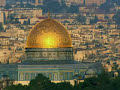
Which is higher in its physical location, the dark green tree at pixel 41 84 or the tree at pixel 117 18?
the tree at pixel 117 18

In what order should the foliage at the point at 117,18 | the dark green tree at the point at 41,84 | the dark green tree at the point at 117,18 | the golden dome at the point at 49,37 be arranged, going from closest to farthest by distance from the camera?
the dark green tree at the point at 41,84 → the golden dome at the point at 49,37 → the dark green tree at the point at 117,18 → the foliage at the point at 117,18

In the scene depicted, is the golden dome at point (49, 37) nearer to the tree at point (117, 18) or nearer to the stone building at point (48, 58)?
the stone building at point (48, 58)

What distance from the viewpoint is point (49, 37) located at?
8581cm

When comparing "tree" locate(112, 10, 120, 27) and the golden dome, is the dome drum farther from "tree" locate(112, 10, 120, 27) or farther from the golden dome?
"tree" locate(112, 10, 120, 27)

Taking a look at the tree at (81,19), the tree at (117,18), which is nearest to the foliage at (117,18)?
the tree at (117,18)

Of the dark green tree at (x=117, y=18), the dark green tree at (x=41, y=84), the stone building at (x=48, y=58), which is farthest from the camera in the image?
the dark green tree at (x=117, y=18)

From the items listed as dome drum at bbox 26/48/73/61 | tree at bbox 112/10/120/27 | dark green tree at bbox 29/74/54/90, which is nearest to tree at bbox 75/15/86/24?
tree at bbox 112/10/120/27

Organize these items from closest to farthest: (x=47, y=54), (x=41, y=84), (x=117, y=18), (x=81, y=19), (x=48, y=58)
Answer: (x=41, y=84) < (x=47, y=54) < (x=48, y=58) < (x=117, y=18) < (x=81, y=19)

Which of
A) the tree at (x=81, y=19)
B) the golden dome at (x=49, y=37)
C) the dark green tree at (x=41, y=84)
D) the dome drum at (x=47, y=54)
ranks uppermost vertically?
the golden dome at (x=49, y=37)

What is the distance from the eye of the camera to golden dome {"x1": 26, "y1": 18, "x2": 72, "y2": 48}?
85.8 meters

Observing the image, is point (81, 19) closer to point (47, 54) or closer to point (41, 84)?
point (47, 54)

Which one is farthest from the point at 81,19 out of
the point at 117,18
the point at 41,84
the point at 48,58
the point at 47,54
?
the point at 41,84

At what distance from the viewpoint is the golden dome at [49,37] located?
85812mm

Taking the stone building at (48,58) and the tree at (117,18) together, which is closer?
the stone building at (48,58)
